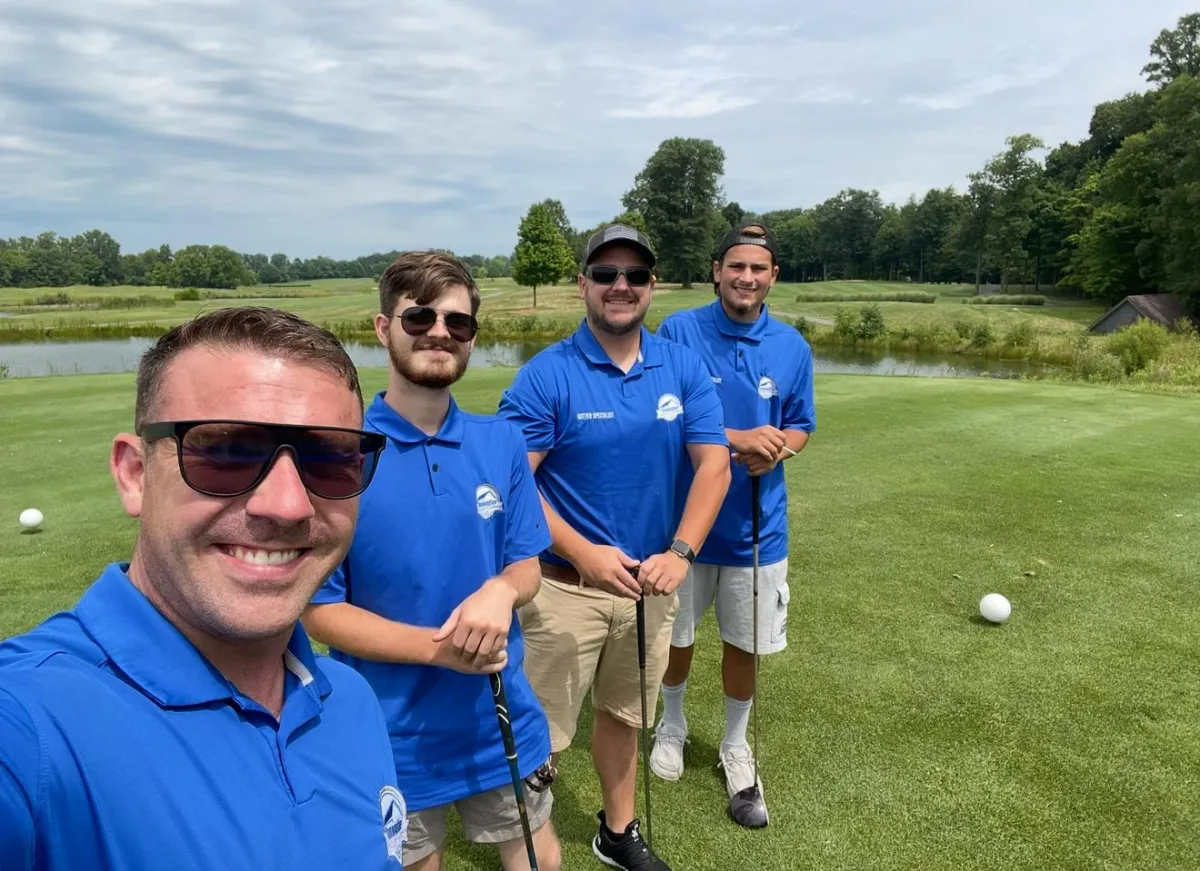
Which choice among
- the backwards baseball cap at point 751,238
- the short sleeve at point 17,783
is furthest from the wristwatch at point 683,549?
the short sleeve at point 17,783

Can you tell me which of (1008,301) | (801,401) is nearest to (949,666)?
(801,401)

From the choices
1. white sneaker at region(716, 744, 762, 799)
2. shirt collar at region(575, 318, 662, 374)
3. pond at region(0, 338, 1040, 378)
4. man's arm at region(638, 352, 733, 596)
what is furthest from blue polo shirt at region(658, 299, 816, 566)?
pond at region(0, 338, 1040, 378)

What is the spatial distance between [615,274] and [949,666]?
3.24 m

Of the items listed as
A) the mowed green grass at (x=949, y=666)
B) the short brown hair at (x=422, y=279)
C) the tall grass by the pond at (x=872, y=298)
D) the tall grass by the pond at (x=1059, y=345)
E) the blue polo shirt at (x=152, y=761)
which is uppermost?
the tall grass by the pond at (x=872, y=298)

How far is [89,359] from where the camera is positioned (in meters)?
28.2

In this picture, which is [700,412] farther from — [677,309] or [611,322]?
[677,309]

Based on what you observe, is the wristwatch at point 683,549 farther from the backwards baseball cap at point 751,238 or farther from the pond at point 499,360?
the pond at point 499,360

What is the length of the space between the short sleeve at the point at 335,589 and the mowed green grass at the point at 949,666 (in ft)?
5.40

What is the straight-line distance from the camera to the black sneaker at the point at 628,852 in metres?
2.87

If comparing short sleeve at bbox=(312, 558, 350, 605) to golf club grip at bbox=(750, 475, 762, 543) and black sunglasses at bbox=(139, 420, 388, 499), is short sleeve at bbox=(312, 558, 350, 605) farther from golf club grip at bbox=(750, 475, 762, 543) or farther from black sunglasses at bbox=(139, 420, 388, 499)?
golf club grip at bbox=(750, 475, 762, 543)

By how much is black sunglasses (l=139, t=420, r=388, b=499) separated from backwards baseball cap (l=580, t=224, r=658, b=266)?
191cm

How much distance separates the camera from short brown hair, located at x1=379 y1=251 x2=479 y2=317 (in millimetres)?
2182

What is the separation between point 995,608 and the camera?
477 centimetres

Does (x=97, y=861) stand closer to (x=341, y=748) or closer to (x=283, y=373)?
(x=341, y=748)
